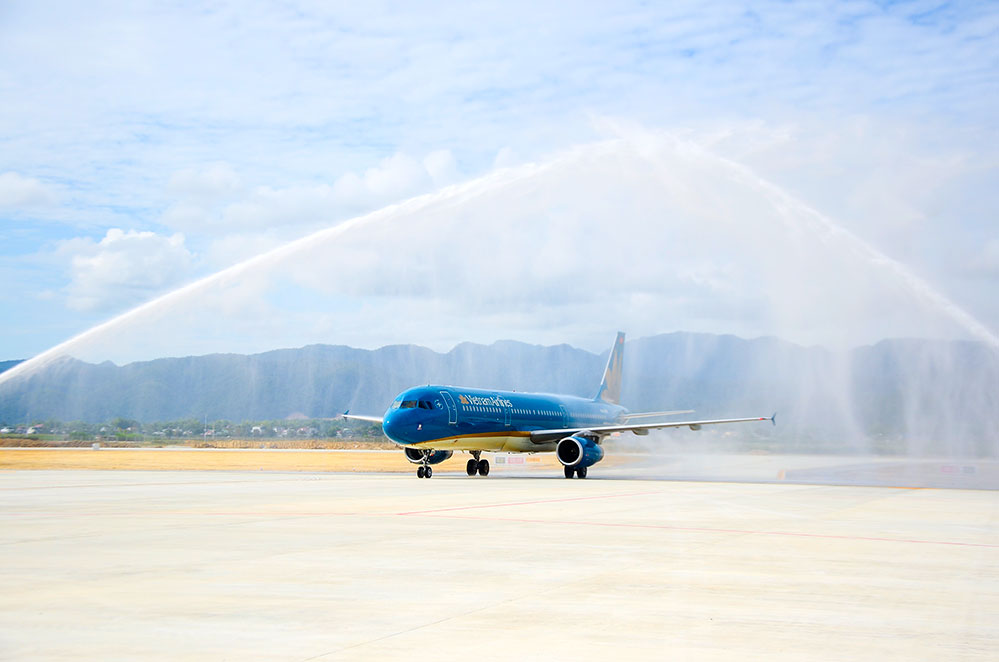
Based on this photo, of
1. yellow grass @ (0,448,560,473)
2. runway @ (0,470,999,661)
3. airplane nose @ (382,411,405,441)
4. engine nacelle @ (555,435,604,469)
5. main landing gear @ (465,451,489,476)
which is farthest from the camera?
yellow grass @ (0,448,560,473)

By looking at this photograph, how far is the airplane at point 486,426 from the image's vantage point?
41.9 metres

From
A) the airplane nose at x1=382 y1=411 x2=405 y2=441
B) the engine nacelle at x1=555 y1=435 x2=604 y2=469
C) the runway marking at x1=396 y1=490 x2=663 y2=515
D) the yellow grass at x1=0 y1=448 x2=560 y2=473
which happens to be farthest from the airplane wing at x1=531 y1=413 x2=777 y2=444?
the runway marking at x1=396 y1=490 x2=663 y2=515

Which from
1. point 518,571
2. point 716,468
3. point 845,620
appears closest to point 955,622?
point 845,620

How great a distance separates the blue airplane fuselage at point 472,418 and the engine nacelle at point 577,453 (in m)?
3.63

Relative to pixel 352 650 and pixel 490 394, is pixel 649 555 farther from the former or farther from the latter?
pixel 490 394

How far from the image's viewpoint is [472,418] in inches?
1758

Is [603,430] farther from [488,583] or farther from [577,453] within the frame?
[488,583]

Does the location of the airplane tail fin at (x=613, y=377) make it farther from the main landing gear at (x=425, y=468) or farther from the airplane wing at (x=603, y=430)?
the main landing gear at (x=425, y=468)

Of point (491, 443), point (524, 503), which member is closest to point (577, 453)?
point (491, 443)

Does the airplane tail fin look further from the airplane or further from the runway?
the runway

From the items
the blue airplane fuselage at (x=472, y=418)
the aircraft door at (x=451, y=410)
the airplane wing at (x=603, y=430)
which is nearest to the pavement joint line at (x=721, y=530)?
the blue airplane fuselage at (x=472, y=418)

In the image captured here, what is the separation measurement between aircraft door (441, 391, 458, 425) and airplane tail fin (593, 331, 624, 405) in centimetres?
2391

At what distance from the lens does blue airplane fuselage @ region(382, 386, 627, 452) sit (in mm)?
41719

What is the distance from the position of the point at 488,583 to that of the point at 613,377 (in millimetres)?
56939
